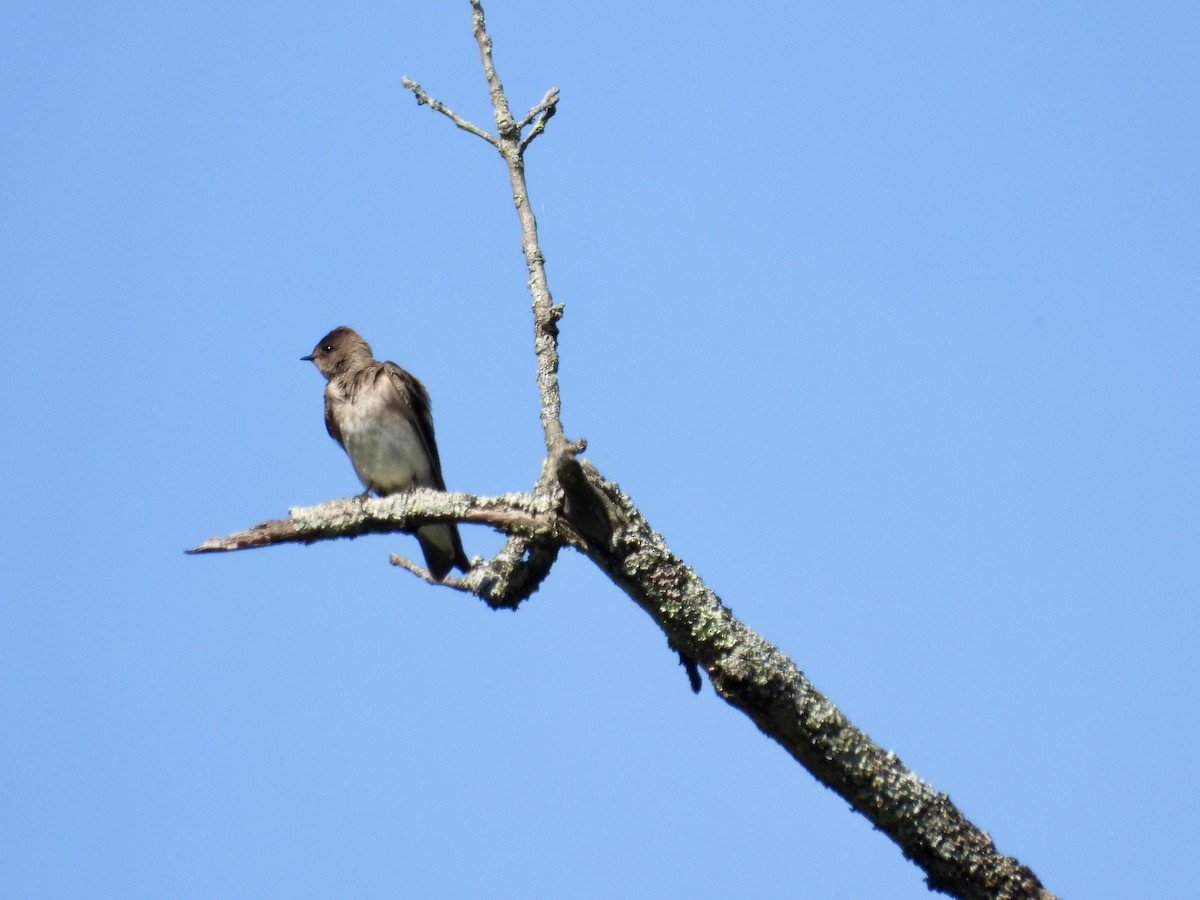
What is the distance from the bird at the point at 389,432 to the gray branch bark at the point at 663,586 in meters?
4.40

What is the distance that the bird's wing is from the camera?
10172mm

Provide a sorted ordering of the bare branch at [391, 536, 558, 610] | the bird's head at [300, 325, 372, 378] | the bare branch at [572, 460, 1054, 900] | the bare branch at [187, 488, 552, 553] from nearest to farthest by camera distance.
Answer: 1. the bare branch at [572, 460, 1054, 900]
2. the bare branch at [187, 488, 552, 553]
3. the bare branch at [391, 536, 558, 610]
4. the bird's head at [300, 325, 372, 378]

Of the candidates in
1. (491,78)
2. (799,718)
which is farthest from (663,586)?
(491,78)

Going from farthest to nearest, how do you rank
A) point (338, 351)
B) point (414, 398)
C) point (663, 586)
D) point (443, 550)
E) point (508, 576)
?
1. point (338, 351)
2. point (414, 398)
3. point (443, 550)
4. point (508, 576)
5. point (663, 586)

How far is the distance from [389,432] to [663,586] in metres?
5.54

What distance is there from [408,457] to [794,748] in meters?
5.99

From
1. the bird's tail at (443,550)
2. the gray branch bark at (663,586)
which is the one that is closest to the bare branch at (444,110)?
the gray branch bark at (663,586)

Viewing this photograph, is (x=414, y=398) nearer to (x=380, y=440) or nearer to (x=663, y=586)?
(x=380, y=440)

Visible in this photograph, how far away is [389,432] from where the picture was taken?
33.1 feet

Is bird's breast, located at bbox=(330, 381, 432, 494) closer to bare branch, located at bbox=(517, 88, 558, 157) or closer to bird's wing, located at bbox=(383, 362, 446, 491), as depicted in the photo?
bird's wing, located at bbox=(383, 362, 446, 491)

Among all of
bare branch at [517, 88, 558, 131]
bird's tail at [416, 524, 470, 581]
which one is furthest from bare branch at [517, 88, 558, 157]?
bird's tail at [416, 524, 470, 581]

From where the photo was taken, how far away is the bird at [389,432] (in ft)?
33.1

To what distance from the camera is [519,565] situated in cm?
578

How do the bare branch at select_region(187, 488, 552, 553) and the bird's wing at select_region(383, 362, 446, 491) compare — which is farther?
the bird's wing at select_region(383, 362, 446, 491)
